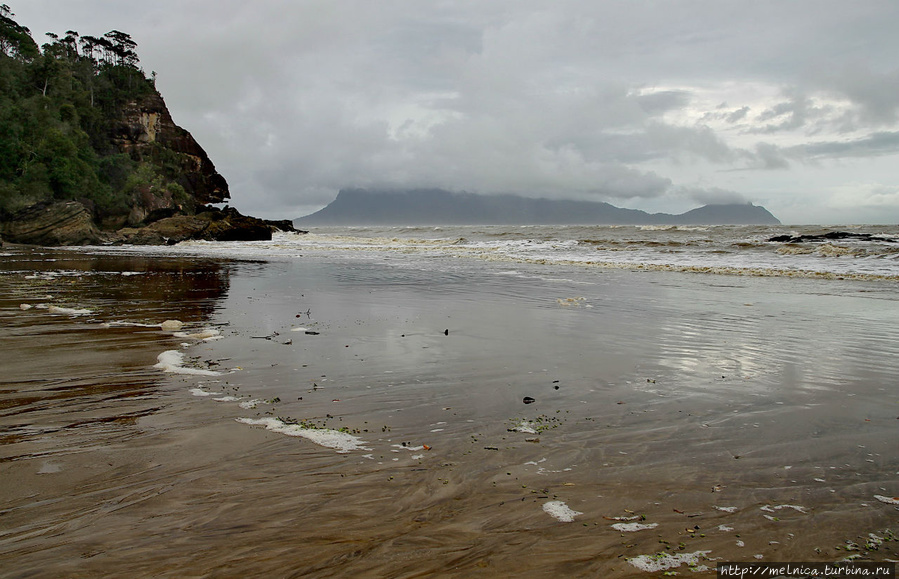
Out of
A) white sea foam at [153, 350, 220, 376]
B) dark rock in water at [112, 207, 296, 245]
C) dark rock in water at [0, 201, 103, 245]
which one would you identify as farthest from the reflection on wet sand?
dark rock in water at [112, 207, 296, 245]

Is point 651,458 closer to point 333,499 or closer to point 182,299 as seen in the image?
point 333,499

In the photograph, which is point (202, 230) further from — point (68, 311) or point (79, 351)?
point (79, 351)

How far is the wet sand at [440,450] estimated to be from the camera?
261 cm

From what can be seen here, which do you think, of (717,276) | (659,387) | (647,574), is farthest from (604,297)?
(647,574)

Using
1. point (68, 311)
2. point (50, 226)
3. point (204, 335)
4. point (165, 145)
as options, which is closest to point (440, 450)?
point (204, 335)

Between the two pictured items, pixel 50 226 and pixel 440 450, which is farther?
pixel 50 226

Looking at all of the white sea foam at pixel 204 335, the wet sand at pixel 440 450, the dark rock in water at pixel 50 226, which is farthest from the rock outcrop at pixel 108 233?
the white sea foam at pixel 204 335

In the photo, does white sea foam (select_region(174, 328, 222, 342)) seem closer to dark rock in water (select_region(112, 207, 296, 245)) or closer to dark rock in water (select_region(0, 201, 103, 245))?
dark rock in water (select_region(0, 201, 103, 245))

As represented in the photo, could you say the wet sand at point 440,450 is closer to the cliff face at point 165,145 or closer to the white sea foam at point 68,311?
the white sea foam at point 68,311

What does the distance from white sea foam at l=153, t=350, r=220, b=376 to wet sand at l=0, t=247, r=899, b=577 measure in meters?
0.12

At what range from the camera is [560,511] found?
298cm

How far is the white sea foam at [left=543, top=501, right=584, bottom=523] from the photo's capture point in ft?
9.53

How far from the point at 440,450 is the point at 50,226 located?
4071 centimetres

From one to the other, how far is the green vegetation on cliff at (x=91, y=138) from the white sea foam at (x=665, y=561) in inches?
1736
